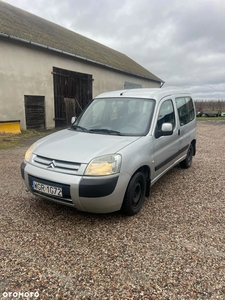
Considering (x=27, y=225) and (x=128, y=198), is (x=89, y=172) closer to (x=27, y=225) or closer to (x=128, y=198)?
(x=128, y=198)

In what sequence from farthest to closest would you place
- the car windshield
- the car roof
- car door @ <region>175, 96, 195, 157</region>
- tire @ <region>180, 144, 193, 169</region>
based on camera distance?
tire @ <region>180, 144, 193, 169</region>
car door @ <region>175, 96, 195, 157</region>
the car roof
the car windshield

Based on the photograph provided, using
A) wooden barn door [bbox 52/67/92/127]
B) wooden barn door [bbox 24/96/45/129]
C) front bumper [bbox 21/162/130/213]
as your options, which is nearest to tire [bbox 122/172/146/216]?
front bumper [bbox 21/162/130/213]

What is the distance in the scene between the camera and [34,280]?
218cm

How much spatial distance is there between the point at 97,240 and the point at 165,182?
2509 mm

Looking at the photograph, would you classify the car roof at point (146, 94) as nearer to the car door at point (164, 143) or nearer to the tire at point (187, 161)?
the car door at point (164, 143)

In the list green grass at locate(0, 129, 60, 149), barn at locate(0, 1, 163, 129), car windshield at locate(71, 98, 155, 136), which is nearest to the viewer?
car windshield at locate(71, 98, 155, 136)

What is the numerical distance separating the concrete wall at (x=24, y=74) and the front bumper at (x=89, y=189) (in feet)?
29.4

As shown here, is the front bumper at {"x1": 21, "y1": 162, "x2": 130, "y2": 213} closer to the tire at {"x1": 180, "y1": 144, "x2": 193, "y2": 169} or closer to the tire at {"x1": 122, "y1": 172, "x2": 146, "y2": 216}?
the tire at {"x1": 122, "y1": 172, "x2": 146, "y2": 216}

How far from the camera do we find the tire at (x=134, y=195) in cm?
318

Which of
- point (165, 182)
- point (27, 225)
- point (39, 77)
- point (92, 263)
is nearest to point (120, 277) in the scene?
point (92, 263)

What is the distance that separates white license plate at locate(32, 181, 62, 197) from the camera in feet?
9.62

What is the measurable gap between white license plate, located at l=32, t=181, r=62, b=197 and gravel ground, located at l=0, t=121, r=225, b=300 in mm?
482

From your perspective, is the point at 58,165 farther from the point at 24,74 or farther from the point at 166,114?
the point at 24,74

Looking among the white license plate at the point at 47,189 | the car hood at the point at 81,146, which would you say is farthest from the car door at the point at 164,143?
the white license plate at the point at 47,189
